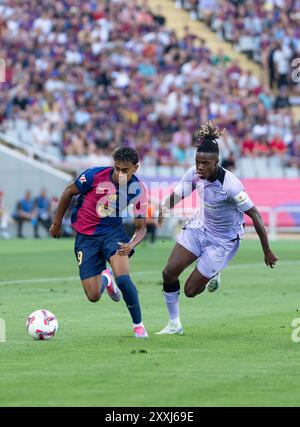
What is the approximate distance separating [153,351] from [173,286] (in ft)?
5.47

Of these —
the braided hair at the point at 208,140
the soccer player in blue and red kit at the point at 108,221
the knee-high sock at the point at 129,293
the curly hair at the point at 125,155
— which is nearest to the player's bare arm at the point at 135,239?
the soccer player in blue and red kit at the point at 108,221

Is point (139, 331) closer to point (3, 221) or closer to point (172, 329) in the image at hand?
point (172, 329)

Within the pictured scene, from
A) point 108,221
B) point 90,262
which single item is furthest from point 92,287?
point 108,221

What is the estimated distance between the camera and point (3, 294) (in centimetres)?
1903

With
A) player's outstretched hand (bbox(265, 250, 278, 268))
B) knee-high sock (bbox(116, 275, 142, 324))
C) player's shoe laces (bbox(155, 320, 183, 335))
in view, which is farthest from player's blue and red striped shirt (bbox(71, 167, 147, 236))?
player's outstretched hand (bbox(265, 250, 278, 268))

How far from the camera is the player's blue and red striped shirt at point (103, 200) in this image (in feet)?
44.5

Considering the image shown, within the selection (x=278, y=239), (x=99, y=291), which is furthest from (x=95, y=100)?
(x=99, y=291)

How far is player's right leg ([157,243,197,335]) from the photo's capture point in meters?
13.7

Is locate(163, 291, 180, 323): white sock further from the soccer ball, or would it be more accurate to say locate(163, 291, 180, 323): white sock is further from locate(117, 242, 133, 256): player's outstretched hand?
the soccer ball

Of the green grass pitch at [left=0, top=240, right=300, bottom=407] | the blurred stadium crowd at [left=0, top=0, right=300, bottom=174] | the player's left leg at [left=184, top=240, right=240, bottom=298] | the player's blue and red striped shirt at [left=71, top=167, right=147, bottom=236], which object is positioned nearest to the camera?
the green grass pitch at [left=0, top=240, right=300, bottom=407]

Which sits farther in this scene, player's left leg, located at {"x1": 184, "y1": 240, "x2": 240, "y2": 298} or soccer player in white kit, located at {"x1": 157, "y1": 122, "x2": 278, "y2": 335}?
player's left leg, located at {"x1": 184, "y1": 240, "x2": 240, "y2": 298}

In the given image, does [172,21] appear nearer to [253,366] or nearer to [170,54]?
[170,54]

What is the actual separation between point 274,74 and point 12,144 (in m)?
10.0

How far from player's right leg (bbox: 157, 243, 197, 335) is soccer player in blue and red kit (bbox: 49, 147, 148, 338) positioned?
48 centimetres
